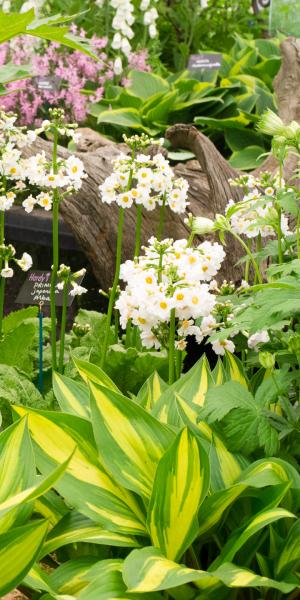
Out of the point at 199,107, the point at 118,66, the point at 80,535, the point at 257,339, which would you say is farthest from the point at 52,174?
the point at 118,66

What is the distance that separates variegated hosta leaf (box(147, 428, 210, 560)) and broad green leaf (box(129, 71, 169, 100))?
14.6ft

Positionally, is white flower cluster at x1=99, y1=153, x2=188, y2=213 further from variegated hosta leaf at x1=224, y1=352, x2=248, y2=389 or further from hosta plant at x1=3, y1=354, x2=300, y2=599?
hosta plant at x1=3, y1=354, x2=300, y2=599

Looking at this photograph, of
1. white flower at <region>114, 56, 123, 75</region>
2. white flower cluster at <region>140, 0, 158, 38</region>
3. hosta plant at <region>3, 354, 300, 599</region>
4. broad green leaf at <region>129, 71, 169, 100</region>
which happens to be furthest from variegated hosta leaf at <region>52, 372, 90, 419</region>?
white flower cluster at <region>140, 0, 158, 38</region>

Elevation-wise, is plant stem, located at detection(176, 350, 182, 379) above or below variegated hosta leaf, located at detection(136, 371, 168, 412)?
above

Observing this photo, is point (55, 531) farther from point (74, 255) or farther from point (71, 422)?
point (74, 255)

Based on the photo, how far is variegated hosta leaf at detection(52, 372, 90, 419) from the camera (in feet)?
6.60

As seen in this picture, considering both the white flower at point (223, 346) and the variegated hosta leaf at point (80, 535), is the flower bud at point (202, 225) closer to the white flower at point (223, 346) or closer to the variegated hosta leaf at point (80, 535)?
the white flower at point (223, 346)

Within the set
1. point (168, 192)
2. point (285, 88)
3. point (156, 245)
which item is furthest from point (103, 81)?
point (156, 245)

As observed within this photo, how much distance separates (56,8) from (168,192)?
14.9 feet

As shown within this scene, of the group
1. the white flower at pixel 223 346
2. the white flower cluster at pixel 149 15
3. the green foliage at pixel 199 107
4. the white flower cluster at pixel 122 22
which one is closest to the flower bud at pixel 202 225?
the white flower at pixel 223 346

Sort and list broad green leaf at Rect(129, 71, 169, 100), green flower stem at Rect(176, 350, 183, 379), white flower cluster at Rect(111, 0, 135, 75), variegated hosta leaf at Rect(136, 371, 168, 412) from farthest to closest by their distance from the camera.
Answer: white flower cluster at Rect(111, 0, 135, 75)
broad green leaf at Rect(129, 71, 169, 100)
green flower stem at Rect(176, 350, 183, 379)
variegated hosta leaf at Rect(136, 371, 168, 412)

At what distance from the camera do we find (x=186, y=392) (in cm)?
208

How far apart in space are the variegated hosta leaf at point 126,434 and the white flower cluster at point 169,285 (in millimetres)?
256

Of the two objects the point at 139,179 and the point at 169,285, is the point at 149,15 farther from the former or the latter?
the point at 169,285
